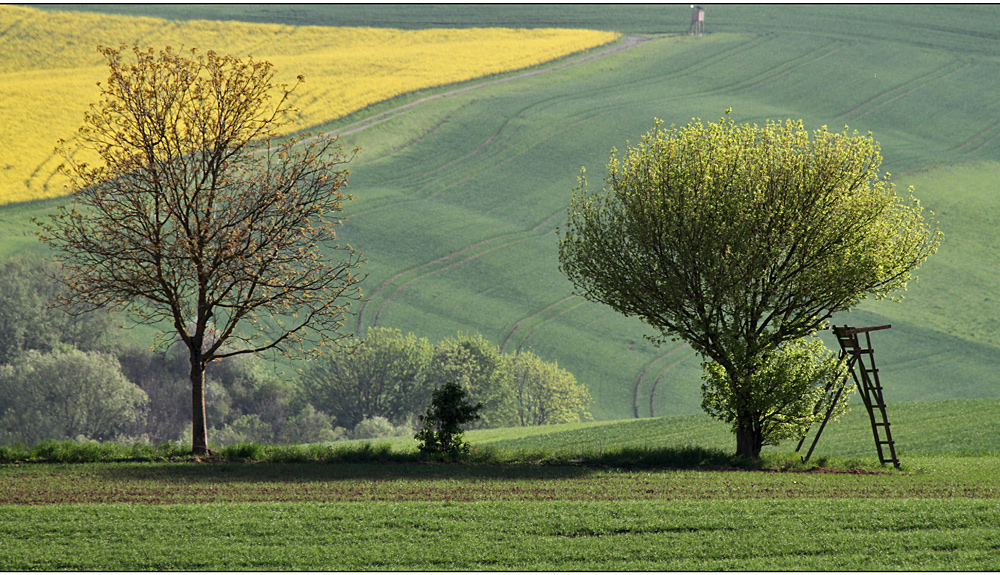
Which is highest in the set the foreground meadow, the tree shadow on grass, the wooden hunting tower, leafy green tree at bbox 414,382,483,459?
the wooden hunting tower

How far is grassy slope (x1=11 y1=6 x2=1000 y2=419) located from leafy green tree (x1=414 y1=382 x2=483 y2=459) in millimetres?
57720

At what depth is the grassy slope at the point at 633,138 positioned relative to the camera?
91.6 meters

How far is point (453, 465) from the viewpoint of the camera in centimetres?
2931

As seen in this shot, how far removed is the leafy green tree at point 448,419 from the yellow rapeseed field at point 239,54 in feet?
304

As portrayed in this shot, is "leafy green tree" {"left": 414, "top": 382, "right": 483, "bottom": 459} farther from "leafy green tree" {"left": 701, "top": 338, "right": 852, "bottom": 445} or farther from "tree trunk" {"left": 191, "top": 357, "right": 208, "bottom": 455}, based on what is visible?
"leafy green tree" {"left": 701, "top": 338, "right": 852, "bottom": 445}

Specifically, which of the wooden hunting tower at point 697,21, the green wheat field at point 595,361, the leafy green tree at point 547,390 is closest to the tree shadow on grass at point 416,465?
the green wheat field at point 595,361

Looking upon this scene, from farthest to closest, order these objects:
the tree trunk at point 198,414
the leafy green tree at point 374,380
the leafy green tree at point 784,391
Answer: the leafy green tree at point 374,380 < the tree trunk at point 198,414 < the leafy green tree at point 784,391

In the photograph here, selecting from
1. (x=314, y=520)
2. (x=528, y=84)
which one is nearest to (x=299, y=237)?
(x=314, y=520)

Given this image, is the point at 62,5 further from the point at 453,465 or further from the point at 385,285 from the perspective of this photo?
the point at 453,465

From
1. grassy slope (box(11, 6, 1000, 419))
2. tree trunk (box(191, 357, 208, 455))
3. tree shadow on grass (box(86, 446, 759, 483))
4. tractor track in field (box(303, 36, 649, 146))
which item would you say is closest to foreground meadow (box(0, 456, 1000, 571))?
tree shadow on grass (box(86, 446, 759, 483))

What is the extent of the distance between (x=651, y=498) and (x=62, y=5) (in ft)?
598

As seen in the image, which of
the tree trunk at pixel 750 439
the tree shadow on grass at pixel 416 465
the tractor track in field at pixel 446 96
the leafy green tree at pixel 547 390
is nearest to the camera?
the tree shadow on grass at pixel 416 465

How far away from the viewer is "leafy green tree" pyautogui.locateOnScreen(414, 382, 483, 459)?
30328mm

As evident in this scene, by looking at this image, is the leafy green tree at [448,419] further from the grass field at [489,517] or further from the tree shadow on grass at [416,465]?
the grass field at [489,517]
